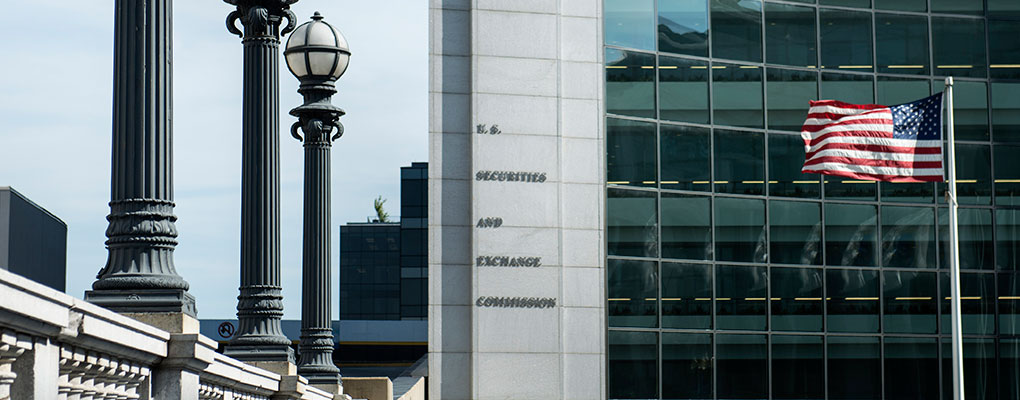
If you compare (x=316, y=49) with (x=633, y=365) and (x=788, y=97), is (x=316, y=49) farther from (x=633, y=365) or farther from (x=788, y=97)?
(x=788, y=97)

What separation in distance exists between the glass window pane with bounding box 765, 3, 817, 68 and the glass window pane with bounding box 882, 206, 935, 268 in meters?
4.48

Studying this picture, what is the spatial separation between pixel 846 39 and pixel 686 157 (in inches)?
211

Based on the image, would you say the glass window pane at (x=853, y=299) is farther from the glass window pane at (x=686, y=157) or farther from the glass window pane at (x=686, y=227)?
the glass window pane at (x=686, y=157)

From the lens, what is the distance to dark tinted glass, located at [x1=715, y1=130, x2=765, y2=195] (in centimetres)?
3325

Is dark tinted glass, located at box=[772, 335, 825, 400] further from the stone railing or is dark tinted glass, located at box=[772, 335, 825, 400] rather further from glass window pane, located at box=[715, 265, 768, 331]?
the stone railing

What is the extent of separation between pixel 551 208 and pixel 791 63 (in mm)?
7437

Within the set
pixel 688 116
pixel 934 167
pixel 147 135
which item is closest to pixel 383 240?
pixel 688 116

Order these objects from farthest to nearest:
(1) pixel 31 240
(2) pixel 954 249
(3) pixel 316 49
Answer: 1. (1) pixel 31 240
2. (2) pixel 954 249
3. (3) pixel 316 49

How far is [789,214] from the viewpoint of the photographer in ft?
109

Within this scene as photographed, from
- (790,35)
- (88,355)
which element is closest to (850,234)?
(790,35)

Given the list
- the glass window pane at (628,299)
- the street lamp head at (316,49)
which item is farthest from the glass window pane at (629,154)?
the street lamp head at (316,49)

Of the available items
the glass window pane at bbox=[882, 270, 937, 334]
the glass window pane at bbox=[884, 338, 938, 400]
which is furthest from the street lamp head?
the glass window pane at bbox=[884, 338, 938, 400]

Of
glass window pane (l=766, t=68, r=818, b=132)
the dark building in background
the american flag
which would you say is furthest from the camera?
the dark building in background

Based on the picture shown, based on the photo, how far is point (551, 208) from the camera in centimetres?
3228
